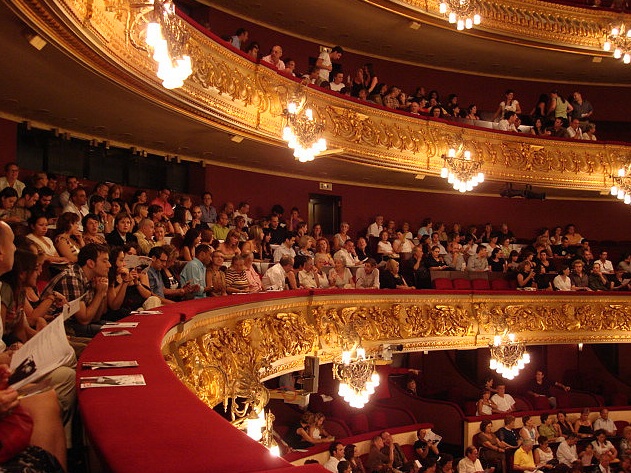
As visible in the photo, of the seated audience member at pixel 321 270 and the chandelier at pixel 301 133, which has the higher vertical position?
the chandelier at pixel 301 133

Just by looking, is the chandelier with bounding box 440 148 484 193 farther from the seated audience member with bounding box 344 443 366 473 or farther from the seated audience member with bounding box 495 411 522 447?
the seated audience member with bounding box 344 443 366 473

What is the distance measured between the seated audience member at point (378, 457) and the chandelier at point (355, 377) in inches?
47.6

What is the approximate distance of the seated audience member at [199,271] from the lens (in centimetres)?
639

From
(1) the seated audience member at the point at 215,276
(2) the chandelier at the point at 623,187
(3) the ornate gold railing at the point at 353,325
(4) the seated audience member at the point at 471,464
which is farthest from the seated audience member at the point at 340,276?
(2) the chandelier at the point at 623,187

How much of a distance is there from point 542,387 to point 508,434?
3.74 metres

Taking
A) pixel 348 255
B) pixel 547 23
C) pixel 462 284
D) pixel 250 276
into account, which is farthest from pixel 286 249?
pixel 547 23

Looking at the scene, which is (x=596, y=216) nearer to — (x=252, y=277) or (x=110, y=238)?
(x=252, y=277)

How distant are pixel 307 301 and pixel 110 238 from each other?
2.95 m

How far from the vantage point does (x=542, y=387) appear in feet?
48.9

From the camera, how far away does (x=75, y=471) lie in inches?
89.1

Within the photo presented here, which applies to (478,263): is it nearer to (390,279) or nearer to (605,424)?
(390,279)

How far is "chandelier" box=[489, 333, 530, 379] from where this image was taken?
1190 cm

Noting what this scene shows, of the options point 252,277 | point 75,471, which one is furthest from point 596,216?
point 75,471

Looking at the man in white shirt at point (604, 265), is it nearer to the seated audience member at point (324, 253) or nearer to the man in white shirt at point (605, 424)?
the man in white shirt at point (605, 424)
